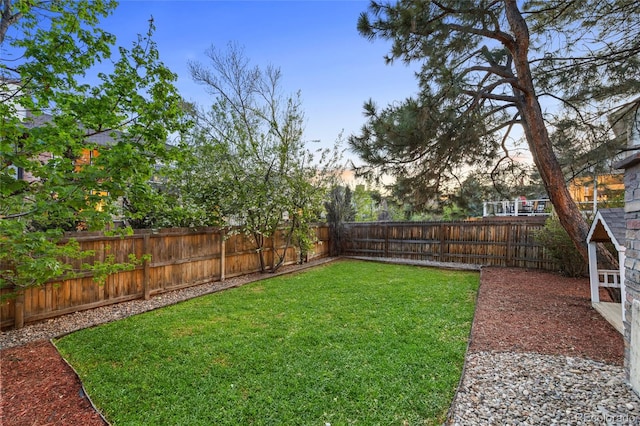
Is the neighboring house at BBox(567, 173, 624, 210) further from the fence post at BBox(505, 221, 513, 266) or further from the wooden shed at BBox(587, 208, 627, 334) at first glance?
the wooden shed at BBox(587, 208, 627, 334)

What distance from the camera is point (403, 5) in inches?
216

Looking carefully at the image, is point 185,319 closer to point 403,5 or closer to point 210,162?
point 210,162

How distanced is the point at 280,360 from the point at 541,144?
6178 mm

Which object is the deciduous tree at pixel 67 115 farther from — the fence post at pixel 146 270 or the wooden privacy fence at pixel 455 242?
the wooden privacy fence at pixel 455 242

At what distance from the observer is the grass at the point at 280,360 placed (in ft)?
7.93

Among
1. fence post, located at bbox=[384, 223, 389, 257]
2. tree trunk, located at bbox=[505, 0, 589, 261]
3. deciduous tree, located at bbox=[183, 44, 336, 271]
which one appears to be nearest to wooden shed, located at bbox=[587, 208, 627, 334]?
tree trunk, located at bbox=[505, 0, 589, 261]

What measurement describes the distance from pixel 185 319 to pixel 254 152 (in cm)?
436

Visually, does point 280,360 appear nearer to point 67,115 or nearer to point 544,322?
point 67,115

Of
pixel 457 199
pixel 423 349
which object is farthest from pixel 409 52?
pixel 423 349

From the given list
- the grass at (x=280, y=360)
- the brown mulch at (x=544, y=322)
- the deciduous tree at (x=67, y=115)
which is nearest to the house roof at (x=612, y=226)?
the brown mulch at (x=544, y=322)

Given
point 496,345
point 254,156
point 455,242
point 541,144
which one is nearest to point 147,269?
point 254,156

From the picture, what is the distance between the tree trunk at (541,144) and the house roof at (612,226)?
1.04 meters

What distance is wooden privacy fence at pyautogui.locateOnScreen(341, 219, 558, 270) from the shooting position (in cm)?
905

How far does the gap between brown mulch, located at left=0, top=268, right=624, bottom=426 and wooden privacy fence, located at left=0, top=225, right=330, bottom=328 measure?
103cm
